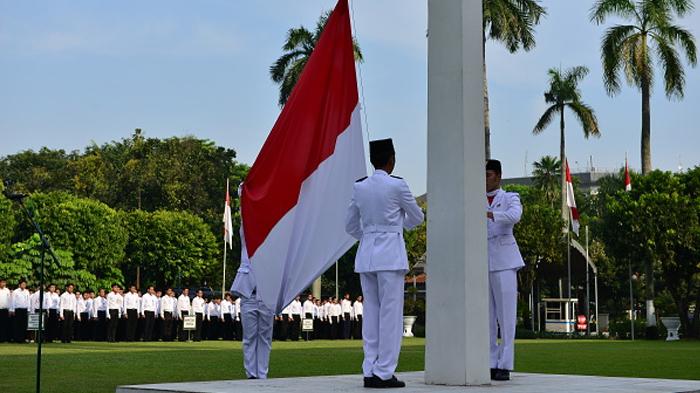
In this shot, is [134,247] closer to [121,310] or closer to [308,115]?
[121,310]

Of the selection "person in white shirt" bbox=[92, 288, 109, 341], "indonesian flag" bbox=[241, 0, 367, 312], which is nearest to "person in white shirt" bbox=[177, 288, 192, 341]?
"person in white shirt" bbox=[92, 288, 109, 341]

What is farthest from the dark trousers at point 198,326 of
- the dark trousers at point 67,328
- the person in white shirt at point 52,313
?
the person in white shirt at point 52,313

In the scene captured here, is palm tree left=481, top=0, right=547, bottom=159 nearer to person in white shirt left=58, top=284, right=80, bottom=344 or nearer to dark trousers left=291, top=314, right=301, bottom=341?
dark trousers left=291, top=314, right=301, bottom=341

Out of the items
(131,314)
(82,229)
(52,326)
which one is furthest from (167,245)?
(52,326)

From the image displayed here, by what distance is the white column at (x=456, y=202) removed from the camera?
28.6 ft

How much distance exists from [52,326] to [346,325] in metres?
13.7

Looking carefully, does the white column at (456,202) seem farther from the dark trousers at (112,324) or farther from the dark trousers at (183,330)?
the dark trousers at (183,330)

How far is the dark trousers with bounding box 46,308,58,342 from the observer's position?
3130cm

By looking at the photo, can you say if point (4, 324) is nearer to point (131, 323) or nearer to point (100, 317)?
point (100, 317)

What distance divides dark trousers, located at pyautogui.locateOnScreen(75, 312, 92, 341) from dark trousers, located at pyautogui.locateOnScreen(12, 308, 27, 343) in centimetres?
268

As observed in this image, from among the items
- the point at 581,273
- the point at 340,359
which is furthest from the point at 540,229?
the point at 340,359

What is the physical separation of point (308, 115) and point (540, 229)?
40.6 m

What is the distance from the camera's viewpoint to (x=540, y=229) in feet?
166

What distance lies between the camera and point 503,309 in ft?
33.2
